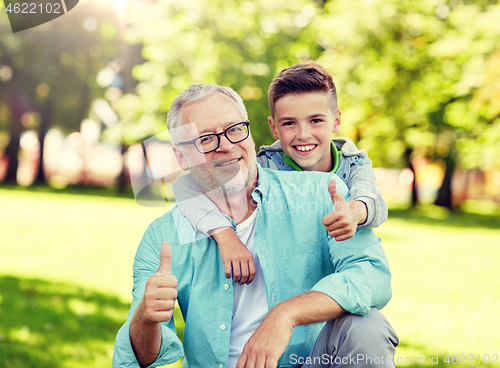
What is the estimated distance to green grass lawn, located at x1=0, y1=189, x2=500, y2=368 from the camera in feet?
13.9

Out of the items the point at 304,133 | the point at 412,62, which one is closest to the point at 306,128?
the point at 304,133

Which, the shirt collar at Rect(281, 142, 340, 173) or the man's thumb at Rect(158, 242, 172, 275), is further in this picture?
the shirt collar at Rect(281, 142, 340, 173)

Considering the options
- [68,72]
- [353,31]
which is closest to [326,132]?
[353,31]

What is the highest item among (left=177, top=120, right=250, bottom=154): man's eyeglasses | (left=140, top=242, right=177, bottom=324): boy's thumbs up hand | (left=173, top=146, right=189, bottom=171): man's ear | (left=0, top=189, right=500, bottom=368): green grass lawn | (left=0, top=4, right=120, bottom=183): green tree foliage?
(left=0, top=4, right=120, bottom=183): green tree foliage

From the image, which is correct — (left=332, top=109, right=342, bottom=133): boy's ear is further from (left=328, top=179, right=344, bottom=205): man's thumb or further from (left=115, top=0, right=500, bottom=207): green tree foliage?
(left=115, top=0, right=500, bottom=207): green tree foliage

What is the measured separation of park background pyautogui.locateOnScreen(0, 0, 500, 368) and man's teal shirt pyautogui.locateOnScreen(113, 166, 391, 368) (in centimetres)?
24

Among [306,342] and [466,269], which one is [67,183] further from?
[306,342]

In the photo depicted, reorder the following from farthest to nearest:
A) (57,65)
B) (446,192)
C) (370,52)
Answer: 1. (57,65)
2. (446,192)
3. (370,52)

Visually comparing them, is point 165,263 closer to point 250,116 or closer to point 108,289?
point 250,116

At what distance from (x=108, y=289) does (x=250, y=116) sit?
332 cm

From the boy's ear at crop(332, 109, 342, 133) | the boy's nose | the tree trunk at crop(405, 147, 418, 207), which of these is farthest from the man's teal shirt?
the tree trunk at crop(405, 147, 418, 207)

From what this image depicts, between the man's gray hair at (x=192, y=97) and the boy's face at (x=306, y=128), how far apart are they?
0.63 meters

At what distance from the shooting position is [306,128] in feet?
9.24

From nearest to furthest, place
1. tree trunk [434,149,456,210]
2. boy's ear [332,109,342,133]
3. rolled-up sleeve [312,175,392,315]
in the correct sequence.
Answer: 1. rolled-up sleeve [312,175,392,315]
2. boy's ear [332,109,342,133]
3. tree trunk [434,149,456,210]
